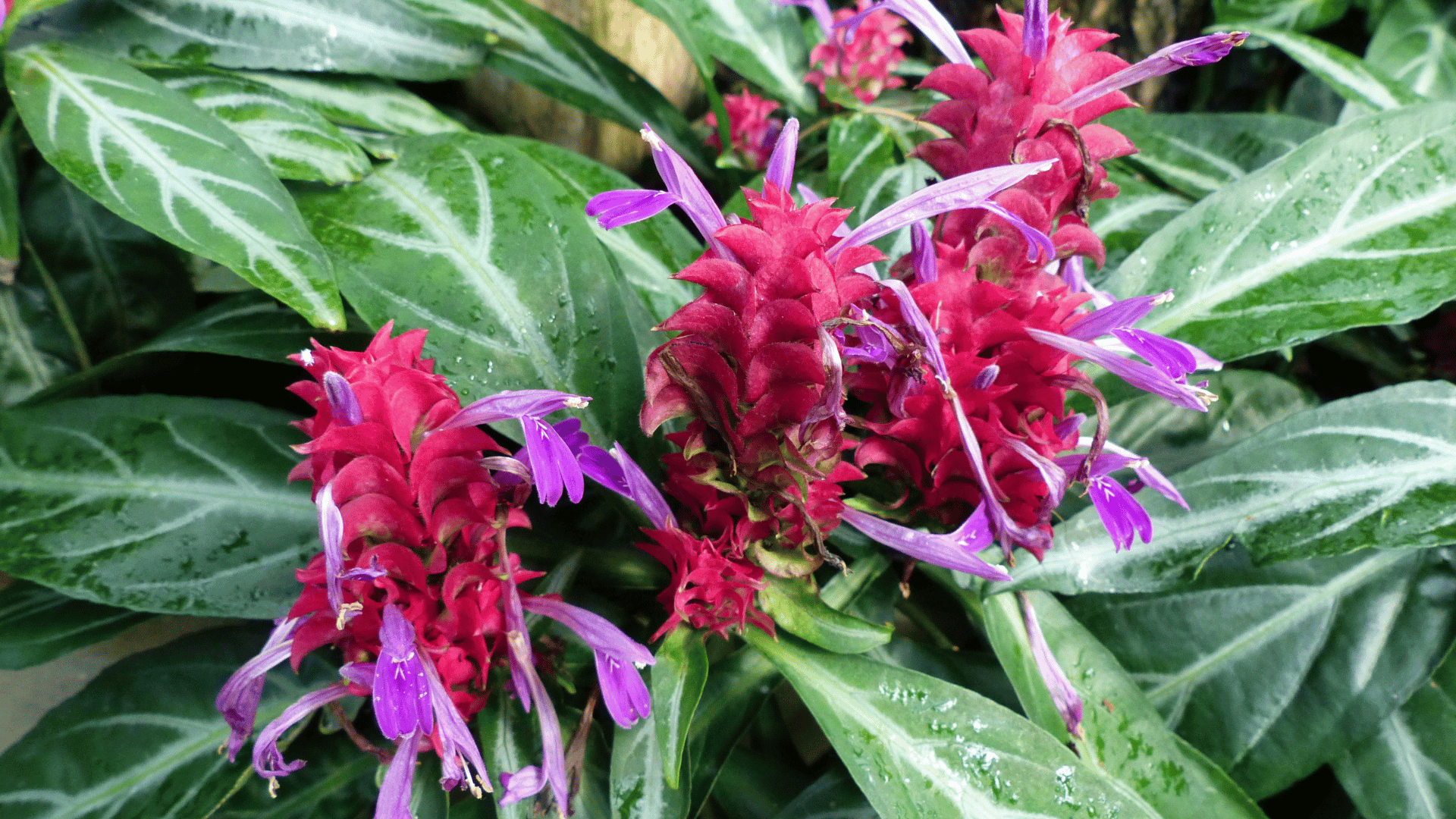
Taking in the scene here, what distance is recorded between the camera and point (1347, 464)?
2.97ft

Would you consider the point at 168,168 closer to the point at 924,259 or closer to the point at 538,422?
the point at 538,422

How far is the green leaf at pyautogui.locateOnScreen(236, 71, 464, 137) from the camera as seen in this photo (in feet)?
3.76

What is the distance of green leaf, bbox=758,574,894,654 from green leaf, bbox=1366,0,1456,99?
5.85ft

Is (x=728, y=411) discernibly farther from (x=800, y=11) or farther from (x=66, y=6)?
(x=800, y=11)

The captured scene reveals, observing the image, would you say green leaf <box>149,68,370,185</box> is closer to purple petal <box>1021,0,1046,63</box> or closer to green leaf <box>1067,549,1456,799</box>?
purple petal <box>1021,0,1046,63</box>

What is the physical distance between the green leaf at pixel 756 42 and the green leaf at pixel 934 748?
2.96 ft

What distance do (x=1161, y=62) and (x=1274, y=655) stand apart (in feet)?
2.60

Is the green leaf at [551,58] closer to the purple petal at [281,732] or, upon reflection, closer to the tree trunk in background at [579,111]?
the tree trunk in background at [579,111]

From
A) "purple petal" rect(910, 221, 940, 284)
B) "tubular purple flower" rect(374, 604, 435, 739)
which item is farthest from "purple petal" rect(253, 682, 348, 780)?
"purple petal" rect(910, 221, 940, 284)

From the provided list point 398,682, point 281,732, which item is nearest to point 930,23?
point 398,682

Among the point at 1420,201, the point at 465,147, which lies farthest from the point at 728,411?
the point at 1420,201

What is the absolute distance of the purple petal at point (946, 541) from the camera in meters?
0.72

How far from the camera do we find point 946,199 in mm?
622

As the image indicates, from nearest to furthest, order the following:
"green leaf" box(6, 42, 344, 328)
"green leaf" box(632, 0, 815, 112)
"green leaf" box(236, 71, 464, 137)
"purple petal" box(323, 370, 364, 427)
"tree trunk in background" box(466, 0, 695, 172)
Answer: "purple petal" box(323, 370, 364, 427) < "green leaf" box(6, 42, 344, 328) < "green leaf" box(236, 71, 464, 137) < "green leaf" box(632, 0, 815, 112) < "tree trunk in background" box(466, 0, 695, 172)
